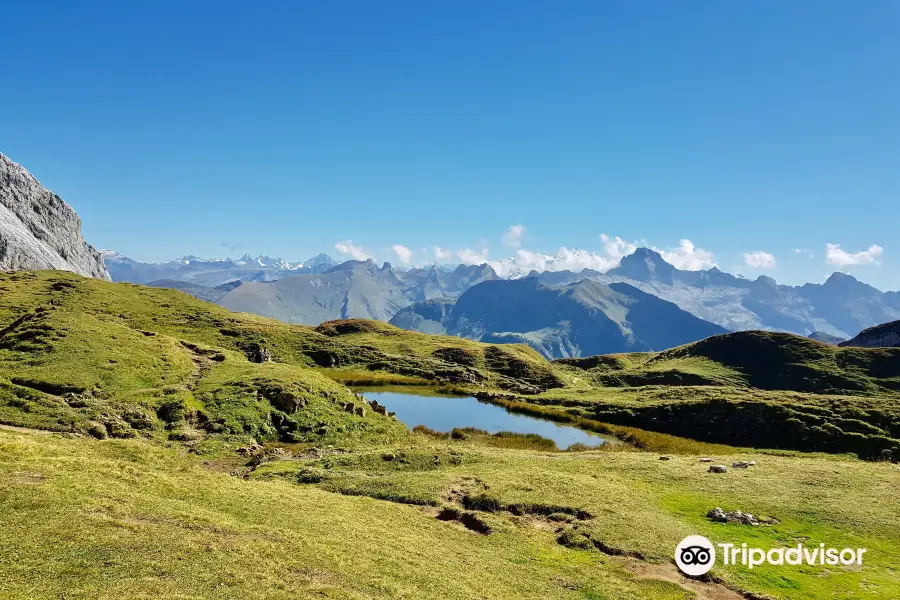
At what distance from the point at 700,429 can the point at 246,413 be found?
270ft

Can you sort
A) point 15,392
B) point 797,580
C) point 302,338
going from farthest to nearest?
point 302,338
point 15,392
point 797,580

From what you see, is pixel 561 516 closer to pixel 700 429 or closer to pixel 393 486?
pixel 393 486

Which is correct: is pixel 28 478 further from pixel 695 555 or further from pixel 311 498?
pixel 695 555

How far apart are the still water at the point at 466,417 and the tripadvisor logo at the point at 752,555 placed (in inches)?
1675

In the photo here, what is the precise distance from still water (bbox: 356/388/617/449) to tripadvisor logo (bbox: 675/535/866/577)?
140 feet

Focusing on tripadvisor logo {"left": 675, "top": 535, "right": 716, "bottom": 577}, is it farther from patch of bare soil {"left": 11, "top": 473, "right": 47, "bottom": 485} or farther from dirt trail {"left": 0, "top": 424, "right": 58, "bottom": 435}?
dirt trail {"left": 0, "top": 424, "right": 58, "bottom": 435}

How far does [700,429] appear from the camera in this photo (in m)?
89.3

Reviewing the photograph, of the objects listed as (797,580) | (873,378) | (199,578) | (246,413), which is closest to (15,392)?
(246,413)

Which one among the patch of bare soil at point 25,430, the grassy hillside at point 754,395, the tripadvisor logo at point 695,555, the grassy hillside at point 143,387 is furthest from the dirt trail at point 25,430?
the grassy hillside at point 754,395

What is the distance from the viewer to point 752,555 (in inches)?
1192

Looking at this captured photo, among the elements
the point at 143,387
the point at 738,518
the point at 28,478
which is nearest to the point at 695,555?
the point at 738,518

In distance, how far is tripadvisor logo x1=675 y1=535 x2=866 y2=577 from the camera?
29.3 metres

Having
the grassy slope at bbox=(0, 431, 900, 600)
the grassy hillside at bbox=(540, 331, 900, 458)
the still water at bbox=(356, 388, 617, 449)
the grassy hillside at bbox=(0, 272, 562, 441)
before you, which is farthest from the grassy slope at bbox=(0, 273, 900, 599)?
the still water at bbox=(356, 388, 617, 449)

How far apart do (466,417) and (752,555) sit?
64960mm
